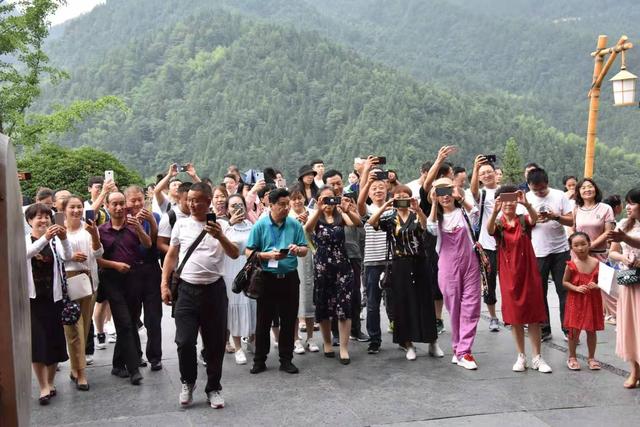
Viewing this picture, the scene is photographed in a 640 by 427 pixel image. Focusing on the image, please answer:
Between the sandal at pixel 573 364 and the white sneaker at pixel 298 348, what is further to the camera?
the white sneaker at pixel 298 348

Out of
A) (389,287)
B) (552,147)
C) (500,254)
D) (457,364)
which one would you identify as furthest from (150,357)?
(552,147)

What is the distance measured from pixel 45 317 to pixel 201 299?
4.27ft

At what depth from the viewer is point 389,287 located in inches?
285

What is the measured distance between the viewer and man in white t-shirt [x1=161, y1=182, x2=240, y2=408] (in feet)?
18.1

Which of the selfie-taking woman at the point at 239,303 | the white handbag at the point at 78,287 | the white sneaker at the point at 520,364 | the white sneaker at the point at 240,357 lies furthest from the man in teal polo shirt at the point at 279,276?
the white sneaker at the point at 520,364

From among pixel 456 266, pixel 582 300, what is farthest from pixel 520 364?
pixel 456 266

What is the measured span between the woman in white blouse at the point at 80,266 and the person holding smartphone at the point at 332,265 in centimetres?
202

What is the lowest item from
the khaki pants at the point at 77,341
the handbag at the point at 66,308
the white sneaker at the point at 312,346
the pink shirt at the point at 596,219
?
the white sneaker at the point at 312,346

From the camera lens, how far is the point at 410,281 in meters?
7.14

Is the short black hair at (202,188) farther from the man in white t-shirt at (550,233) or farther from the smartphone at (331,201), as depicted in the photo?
the man in white t-shirt at (550,233)

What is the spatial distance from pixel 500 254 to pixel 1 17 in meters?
17.0

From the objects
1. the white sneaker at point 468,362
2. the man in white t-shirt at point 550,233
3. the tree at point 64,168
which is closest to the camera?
the white sneaker at point 468,362

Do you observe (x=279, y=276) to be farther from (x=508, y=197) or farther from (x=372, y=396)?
(x=508, y=197)

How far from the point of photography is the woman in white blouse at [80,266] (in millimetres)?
6207
